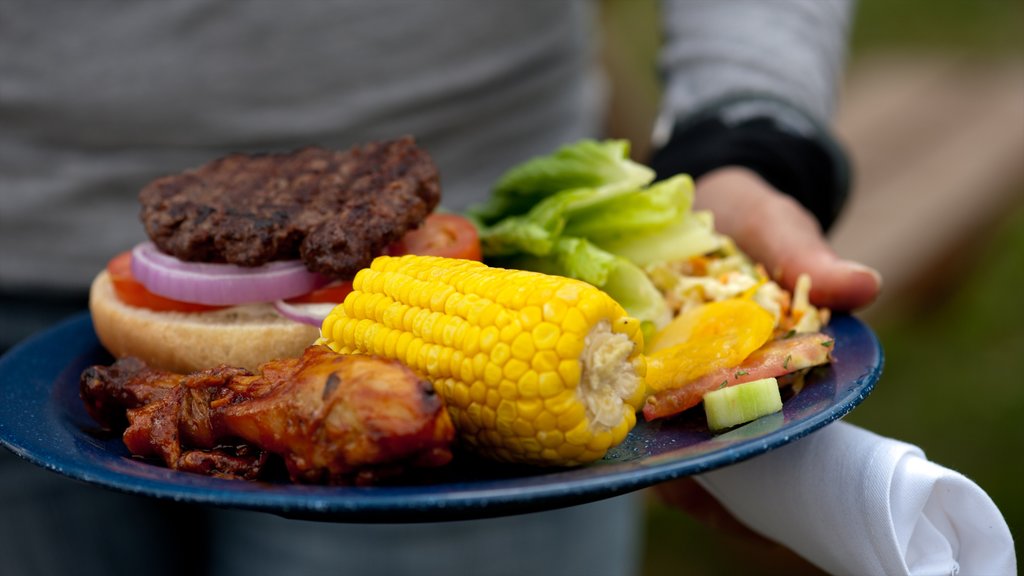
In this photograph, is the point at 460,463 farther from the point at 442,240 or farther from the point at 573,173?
the point at 573,173

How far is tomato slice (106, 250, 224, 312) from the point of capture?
7.70 ft

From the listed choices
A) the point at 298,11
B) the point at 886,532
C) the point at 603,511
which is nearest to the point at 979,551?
the point at 886,532

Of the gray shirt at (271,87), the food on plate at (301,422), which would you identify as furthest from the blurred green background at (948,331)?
the food on plate at (301,422)

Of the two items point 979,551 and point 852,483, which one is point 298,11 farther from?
point 979,551

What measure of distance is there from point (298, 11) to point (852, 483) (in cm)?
239

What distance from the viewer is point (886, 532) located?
6.23 ft

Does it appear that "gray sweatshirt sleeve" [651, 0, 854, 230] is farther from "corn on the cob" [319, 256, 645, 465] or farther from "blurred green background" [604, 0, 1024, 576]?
"blurred green background" [604, 0, 1024, 576]

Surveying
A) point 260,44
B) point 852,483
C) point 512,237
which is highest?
point 260,44

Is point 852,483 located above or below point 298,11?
below

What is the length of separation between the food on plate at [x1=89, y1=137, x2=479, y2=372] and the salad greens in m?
0.25

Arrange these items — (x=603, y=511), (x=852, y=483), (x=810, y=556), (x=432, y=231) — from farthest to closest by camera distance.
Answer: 1. (x=603, y=511)
2. (x=432, y=231)
3. (x=810, y=556)
4. (x=852, y=483)

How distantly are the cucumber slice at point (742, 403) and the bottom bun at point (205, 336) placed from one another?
0.93m

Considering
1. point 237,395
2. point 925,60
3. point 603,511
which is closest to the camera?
point 237,395

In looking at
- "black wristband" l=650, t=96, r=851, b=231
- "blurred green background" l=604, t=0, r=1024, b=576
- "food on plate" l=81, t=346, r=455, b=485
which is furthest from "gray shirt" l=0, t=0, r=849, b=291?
"blurred green background" l=604, t=0, r=1024, b=576
